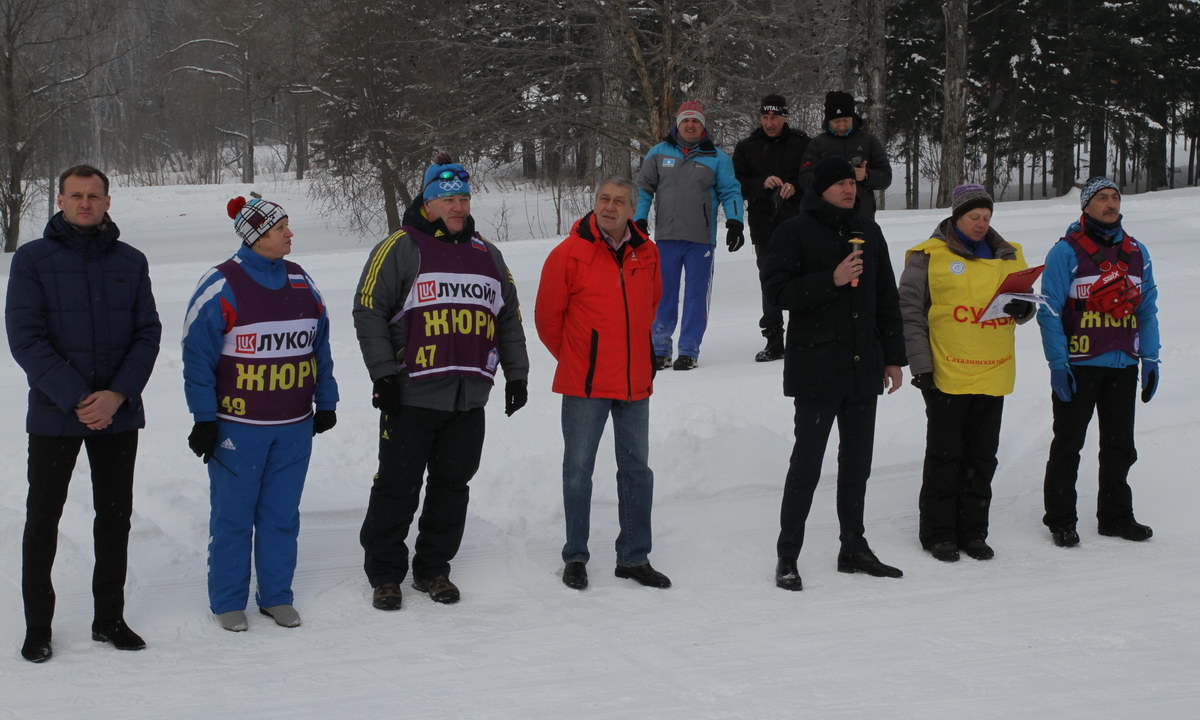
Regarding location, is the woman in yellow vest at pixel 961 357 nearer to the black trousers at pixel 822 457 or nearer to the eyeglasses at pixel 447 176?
the black trousers at pixel 822 457

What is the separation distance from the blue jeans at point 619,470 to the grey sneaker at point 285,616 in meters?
1.27

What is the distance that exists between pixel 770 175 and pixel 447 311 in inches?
161

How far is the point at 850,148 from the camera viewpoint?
788 centimetres

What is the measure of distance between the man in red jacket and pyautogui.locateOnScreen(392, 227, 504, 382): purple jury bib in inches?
13.3

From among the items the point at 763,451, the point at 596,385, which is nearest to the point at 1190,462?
the point at 763,451

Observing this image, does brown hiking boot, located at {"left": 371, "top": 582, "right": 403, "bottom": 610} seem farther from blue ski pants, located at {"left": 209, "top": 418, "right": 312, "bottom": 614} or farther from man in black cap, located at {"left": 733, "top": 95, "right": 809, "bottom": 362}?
man in black cap, located at {"left": 733, "top": 95, "right": 809, "bottom": 362}

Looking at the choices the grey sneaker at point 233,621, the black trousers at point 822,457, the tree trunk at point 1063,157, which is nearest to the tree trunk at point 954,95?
the tree trunk at point 1063,157

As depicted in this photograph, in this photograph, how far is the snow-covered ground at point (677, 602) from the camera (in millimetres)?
4016

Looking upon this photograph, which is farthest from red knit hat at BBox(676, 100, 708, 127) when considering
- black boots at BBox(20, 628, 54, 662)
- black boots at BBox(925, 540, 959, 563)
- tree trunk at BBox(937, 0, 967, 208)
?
tree trunk at BBox(937, 0, 967, 208)

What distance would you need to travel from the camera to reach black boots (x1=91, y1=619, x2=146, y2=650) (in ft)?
14.6

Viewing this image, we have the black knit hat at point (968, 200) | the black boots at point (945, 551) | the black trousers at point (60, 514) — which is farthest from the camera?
the black boots at point (945, 551)

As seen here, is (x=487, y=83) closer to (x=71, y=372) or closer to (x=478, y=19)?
(x=478, y=19)

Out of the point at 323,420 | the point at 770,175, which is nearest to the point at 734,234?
the point at 770,175

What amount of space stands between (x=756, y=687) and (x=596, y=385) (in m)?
1.59
